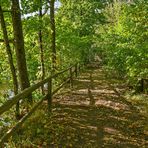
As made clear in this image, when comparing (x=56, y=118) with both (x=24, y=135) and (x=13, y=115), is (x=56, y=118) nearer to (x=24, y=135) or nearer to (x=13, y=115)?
(x=13, y=115)

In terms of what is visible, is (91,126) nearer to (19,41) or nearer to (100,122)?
(100,122)

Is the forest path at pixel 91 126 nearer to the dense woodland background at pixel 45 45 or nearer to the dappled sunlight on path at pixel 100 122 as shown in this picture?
the dappled sunlight on path at pixel 100 122

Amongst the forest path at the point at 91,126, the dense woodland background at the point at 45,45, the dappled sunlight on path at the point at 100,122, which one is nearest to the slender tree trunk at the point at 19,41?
the dense woodland background at the point at 45,45

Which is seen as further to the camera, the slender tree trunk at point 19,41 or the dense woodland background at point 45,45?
the dense woodland background at point 45,45

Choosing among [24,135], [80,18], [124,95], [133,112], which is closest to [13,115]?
[24,135]

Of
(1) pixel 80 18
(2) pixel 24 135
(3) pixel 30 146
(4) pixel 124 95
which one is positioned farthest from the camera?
(1) pixel 80 18

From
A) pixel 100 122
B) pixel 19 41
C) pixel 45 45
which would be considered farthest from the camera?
pixel 45 45

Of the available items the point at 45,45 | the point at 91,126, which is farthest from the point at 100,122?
the point at 45,45

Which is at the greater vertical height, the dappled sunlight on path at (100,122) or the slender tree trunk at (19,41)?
the slender tree trunk at (19,41)

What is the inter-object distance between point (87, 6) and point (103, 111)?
119 ft

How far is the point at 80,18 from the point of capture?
4594cm

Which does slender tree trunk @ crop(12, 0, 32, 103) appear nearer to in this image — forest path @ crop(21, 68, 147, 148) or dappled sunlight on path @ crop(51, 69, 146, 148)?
forest path @ crop(21, 68, 147, 148)

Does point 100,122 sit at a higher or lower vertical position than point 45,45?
lower

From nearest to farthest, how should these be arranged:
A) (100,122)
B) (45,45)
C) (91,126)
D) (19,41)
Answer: (91,126) < (100,122) < (19,41) < (45,45)
